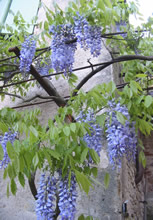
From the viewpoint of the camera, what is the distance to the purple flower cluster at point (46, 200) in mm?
1739

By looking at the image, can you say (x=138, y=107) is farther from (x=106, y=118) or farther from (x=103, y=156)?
(x=103, y=156)

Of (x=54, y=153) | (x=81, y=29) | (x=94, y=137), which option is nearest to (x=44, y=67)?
(x=81, y=29)

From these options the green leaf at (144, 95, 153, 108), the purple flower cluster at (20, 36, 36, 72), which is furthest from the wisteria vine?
the green leaf at (144, 95, 153, 108)

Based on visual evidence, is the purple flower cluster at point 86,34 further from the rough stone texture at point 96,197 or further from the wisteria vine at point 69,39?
the rough stone texture at point 96,197

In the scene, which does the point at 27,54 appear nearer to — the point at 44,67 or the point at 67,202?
the point at 44,67

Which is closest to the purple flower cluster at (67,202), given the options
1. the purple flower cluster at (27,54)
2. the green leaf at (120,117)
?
the green leaf at (120,117)

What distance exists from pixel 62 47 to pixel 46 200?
1.36 meters

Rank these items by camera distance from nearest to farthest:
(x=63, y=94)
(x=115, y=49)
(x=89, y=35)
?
(x=89, y=35) < (x=63, y=94) < (x=115, y=49)

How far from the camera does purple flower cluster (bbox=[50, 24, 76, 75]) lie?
2471 millimetres

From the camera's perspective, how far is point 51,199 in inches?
69.7

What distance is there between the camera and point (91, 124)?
2.02 m

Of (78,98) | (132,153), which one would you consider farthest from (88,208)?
(78,98)

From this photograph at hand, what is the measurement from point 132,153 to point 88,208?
0.80 meters

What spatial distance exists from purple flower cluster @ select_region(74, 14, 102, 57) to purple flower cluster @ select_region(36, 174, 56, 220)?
1208 mm
